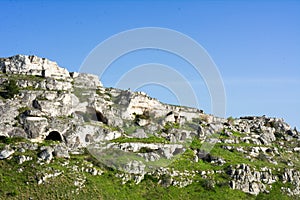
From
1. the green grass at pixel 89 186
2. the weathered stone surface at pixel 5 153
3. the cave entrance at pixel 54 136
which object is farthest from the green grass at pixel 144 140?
the weathered stone surface at pixel 5 153

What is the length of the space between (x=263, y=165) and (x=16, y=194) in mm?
47787

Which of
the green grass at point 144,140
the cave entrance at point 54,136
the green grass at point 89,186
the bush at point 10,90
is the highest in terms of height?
the bush at point 10,90

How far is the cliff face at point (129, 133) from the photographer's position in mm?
65812

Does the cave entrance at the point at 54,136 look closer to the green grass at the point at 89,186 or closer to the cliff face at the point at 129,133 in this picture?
the cliff face at the point at 129,133

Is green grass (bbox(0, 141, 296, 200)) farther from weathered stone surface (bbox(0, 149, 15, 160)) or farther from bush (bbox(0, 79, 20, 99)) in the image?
bush (bbox(0, 79, 20, 99))

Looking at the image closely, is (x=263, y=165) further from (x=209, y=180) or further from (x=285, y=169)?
(x=209, y=180)

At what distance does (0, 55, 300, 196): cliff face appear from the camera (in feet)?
216

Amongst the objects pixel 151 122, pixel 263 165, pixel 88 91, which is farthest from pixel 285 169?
pixel 88 91

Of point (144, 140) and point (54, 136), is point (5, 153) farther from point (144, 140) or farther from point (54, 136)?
point (144, 140)

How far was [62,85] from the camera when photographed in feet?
251

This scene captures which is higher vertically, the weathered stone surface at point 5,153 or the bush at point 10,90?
the bush at point 10,90

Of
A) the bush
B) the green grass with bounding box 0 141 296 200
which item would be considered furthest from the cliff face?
the green grass with bounding box 0 141 296 200

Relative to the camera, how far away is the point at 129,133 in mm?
77500

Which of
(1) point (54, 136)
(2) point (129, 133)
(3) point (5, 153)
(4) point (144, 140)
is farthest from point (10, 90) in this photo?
(4) point (144, 140)
